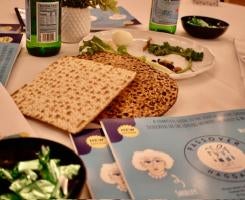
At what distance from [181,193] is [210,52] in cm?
68

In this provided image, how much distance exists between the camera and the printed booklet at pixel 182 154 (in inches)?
24.5

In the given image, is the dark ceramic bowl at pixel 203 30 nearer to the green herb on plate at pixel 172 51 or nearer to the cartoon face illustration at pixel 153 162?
the green herb on plate at pixel 172 51

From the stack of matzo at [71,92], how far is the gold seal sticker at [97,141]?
0.10 ft

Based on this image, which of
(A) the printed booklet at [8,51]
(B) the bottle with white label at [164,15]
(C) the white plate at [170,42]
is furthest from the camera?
(B) the bottle with white label at [164,15]

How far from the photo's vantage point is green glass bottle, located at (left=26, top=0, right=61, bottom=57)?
102 centimetres

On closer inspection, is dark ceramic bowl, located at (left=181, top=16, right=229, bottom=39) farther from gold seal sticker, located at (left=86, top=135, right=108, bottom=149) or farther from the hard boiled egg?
gold seal sticker, located at (left=86, top=135, right=108, bottom=149)

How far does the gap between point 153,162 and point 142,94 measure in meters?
0.25

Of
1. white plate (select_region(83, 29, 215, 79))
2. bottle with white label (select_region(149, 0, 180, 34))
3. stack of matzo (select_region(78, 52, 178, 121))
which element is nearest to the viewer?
stack of matzo (select_region(78, 52, 178, 121))

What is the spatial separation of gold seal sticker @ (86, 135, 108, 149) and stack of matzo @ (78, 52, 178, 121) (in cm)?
6

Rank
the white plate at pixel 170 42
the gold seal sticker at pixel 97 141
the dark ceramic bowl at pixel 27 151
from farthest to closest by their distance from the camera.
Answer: the white plate at pixel 170 42
the gold seal sticker at pixel 97 141
the dark ceramic bowl at pixel 27 151

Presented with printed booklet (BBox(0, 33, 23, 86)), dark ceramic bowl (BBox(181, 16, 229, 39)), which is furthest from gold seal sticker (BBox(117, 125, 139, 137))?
dark ceramic bowl (BBox(181, 16, 229, 39))

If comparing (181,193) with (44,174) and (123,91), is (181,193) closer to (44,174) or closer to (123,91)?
(44,174)

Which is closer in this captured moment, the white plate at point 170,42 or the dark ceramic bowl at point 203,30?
the white plate at point 170,42

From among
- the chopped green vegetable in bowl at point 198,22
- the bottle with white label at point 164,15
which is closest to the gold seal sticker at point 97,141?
the bottle with white label at point 164,15
